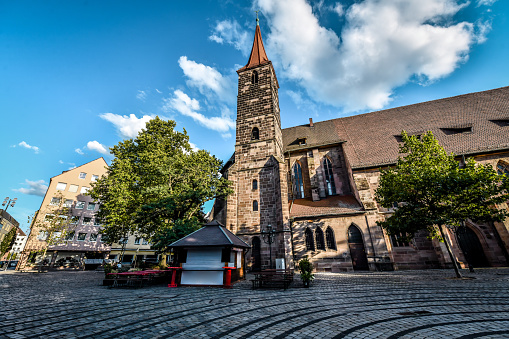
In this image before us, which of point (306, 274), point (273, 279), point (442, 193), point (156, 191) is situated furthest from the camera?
point (156, 191)

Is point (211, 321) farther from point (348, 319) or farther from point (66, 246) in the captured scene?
point (66, 246)

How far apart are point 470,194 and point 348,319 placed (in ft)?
37.4

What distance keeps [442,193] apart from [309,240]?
962 centimetres

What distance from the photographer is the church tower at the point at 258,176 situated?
16.0 meters

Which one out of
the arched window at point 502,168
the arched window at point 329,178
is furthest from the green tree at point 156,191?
the arched window at point 502,168

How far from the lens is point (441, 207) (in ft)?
39.8

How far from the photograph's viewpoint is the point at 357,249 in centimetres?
1681

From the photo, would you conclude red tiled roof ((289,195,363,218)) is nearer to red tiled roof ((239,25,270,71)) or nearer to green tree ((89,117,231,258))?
green tree ((89,117,231,258))

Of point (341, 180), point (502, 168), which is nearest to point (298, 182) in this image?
point (341, 180)

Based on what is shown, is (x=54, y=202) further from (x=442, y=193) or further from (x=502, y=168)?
(x=502, y=168)

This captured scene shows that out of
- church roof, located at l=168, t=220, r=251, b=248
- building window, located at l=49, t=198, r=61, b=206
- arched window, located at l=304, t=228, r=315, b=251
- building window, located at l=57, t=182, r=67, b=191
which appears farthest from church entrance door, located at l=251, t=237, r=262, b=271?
building window, located at l=57, t=182, r=67, b=191

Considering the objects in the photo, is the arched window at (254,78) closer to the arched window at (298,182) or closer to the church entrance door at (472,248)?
the arched window at (298,182)

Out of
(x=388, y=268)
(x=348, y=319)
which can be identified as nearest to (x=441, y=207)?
(x=388, y=268)

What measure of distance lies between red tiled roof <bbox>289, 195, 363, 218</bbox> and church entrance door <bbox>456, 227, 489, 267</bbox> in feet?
24.5
